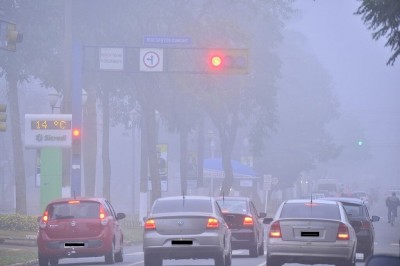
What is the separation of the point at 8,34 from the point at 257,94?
38.1m

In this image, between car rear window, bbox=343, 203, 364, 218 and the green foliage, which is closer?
car rear window, bbox=343, 203, 364, 218

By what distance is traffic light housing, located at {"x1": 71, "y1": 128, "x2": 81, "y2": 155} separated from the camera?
38281mm

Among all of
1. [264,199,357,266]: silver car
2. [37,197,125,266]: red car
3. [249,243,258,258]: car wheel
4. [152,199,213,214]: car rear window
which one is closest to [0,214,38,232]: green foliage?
[249,243,258,258]: car wheel

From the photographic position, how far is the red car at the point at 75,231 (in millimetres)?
27266

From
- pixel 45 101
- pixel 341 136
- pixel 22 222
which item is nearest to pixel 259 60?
pixel 22 222

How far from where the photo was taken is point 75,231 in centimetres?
2739

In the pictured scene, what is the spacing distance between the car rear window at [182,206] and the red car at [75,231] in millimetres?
2481

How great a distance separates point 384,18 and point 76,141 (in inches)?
589

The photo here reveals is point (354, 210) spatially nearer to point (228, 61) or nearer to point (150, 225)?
point (228, 61)

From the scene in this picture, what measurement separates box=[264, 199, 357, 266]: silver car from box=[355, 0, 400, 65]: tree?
4789 mm

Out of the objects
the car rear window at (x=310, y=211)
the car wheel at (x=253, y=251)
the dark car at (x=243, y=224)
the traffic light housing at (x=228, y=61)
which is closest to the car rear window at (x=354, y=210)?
the dark car at (x=243, y=224)

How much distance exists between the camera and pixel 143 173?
60969mm

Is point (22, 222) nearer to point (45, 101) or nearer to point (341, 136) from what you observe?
point (45, 101)

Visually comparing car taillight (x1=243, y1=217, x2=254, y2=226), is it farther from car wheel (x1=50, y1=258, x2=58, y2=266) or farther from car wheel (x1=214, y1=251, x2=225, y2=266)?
car wheel (x1=214, y1=251, x2=225, y2=266)
